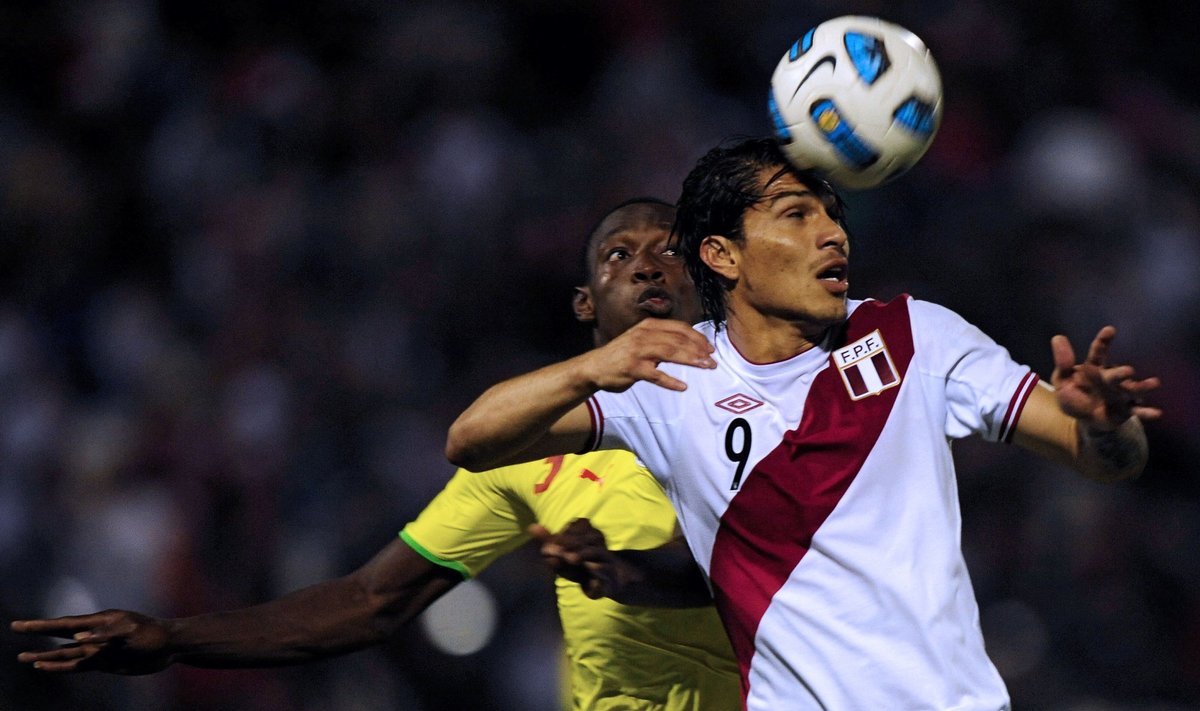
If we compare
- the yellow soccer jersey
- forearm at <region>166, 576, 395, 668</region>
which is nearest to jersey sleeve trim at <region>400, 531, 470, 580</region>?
the yellow soccer jersey

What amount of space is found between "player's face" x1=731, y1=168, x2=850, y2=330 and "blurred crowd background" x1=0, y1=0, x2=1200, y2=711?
11.8 ft

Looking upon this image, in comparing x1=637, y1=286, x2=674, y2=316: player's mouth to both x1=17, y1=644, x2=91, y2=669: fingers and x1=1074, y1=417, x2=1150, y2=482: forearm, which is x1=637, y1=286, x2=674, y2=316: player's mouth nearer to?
x1=1074, y1=417, x2=1150, y2=482: forearm

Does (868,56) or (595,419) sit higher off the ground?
(868,56)

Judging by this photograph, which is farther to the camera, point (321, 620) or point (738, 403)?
point (321, 620)

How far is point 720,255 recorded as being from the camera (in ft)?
12.5

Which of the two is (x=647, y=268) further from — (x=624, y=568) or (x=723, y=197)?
(x=624, y=568)

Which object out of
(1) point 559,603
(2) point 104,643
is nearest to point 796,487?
(1) point 559,603

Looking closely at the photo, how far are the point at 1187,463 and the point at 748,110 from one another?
298cm

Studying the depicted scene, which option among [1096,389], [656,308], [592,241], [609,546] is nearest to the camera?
[1096,389]

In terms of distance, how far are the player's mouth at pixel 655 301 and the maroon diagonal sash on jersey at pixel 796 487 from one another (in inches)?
48.4

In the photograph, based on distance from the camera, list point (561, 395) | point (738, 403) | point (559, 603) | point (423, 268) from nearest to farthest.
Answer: point (561, 395) < point (738, 403) < point (559, 603) < point (423, 268)

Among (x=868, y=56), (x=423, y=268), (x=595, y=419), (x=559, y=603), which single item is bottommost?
(x=559, y=603)

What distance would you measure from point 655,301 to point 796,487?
4.65 feet

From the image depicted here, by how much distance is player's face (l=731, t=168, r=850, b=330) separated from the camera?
3.55m
